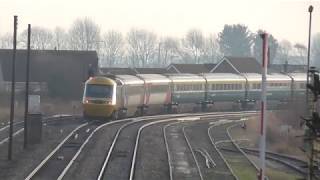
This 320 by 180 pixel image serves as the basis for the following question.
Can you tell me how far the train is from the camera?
38719mm

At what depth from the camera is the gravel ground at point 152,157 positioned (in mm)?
20906

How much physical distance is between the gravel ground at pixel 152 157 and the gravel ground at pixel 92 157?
4.83 ft

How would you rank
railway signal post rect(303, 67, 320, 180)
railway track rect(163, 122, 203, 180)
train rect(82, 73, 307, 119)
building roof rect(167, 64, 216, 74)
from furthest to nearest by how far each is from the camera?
building roof rect(167, 64, 216, 74) → train rect(82, 73, 307, 119) → railway track rect(163, 122, 203, 180) → railway signal post rect(303, 67, 320, 180)

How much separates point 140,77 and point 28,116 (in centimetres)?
1770

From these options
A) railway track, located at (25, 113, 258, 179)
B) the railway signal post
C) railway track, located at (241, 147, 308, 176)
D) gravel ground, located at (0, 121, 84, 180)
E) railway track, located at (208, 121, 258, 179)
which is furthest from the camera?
railway track, located at (241, 147, 308, 176)

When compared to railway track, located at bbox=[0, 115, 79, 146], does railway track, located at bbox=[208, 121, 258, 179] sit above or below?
below

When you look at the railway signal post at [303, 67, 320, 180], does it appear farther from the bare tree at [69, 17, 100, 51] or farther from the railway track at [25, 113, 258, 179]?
the bare tree at [69, 17, 100, 51]

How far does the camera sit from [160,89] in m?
49.1

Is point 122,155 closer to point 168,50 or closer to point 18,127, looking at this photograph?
point 18,127

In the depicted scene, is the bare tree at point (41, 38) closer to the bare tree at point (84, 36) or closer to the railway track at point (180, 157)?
the bare tree at point (84, 36)

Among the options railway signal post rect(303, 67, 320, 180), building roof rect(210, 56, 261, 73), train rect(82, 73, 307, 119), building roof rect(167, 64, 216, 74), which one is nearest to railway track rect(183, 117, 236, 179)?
train rect(82, 73, 307, 119)

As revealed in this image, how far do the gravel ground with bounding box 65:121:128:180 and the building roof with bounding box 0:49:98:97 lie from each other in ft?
89.4

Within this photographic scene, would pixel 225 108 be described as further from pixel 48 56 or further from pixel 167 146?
pixel 167 146

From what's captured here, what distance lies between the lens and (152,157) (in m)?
25.1
